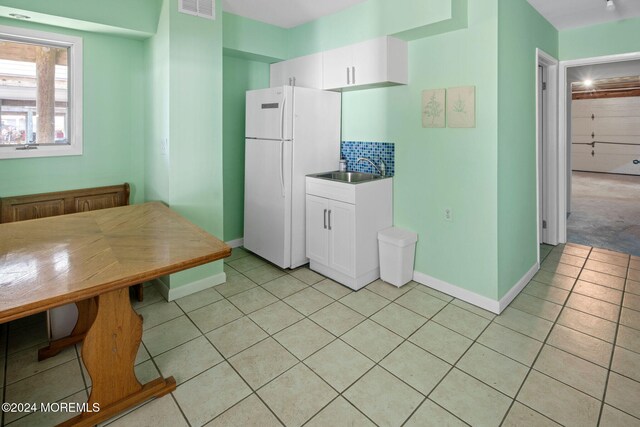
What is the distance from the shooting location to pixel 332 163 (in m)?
3.86

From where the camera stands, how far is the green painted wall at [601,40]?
3.50 metres

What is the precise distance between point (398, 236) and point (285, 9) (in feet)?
8.19

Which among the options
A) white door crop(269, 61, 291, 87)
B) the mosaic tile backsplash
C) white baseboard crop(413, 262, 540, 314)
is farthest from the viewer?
white door crop(269, 61, 291, 87)

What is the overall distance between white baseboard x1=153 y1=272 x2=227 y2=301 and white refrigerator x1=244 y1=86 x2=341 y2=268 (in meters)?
0.62

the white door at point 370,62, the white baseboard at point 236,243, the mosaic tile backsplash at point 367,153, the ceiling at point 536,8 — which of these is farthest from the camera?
the white baseboard at point 236,243

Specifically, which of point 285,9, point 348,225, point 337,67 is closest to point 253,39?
point 285,9

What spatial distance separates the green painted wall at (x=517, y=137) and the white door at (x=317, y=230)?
1496 millimetres

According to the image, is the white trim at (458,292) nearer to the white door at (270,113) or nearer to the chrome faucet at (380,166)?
the chrome faucet at (380,166)

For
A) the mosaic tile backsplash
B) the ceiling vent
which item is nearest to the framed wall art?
the mosaic tile backsplash

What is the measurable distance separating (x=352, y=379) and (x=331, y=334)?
1.59 feet

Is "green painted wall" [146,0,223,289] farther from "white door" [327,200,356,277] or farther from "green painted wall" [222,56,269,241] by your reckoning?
"white door" [327,200,356,277]

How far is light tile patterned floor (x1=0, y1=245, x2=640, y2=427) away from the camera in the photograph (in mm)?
1830

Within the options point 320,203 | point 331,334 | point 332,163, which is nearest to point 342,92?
point 332,163

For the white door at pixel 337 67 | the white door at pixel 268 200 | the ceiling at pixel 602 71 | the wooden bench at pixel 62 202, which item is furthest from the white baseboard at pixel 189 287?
the ceiling at pixel 602 71
